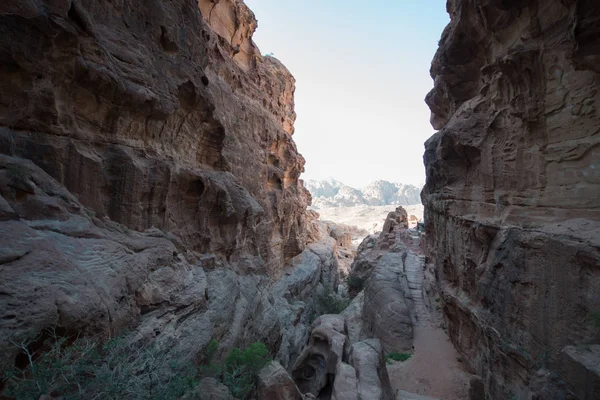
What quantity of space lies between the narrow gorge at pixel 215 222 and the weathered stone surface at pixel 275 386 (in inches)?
1.7

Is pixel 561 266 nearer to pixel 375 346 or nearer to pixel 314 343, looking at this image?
pixel 375 346

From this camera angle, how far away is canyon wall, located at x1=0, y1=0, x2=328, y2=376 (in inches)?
192

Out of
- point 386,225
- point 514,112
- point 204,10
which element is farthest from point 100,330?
point 386,225

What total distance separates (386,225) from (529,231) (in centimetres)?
2910

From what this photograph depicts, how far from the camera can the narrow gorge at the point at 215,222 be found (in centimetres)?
500

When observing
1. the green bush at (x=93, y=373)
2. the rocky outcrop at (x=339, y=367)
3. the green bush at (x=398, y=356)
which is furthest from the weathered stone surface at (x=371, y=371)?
the green bush at (x=93, y=373)

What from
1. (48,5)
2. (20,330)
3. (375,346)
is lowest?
(375,346)

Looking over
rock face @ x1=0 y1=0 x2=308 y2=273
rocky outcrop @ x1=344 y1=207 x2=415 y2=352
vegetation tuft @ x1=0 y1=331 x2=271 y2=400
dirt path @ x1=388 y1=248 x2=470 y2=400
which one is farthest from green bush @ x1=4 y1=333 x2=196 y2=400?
rocky outcrop @ x1=344 y1=207 x2=415 y2=352

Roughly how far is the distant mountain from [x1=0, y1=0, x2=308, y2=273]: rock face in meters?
120

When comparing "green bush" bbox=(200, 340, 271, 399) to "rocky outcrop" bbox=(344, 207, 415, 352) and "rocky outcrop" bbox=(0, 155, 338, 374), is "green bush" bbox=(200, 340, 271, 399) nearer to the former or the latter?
"rocky outcrop" bbox=(0, 155, 338, 374)

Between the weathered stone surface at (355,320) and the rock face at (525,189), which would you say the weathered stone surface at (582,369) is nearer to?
the rock face at (525,189)

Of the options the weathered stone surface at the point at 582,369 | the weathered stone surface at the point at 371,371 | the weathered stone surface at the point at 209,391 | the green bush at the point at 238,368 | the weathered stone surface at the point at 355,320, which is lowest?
the weathered stone surface at the point at 355,320

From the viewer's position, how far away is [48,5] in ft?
20.0

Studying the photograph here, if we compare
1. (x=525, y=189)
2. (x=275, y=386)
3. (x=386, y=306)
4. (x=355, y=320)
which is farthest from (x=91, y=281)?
(x=355, y=320)
